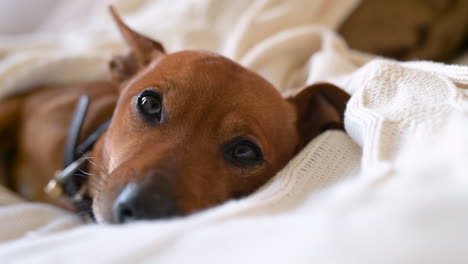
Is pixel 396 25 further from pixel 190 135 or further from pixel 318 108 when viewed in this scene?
pixel 190 135

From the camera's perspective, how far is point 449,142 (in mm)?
821

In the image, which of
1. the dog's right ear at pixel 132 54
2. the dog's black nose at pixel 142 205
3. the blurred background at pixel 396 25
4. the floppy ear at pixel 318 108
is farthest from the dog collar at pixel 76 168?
the blurred background at pixel 396 25

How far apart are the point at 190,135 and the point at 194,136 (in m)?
0.01

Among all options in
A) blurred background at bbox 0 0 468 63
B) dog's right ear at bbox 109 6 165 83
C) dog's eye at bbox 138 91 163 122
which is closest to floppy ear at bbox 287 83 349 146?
dog's eye at bbox 138 91 163 122

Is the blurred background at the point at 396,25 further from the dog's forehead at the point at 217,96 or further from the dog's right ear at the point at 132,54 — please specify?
the dog's forehead at the point at 217,96

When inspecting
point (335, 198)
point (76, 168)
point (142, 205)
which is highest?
point (335, 198)

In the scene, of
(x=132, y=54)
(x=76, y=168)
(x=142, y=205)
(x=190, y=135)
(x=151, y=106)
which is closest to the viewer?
(x=142, y=205)

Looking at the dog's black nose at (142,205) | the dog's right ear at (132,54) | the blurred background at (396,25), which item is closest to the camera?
the dog's black nose at (142,205)

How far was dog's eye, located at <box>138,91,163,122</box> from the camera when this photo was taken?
129cm

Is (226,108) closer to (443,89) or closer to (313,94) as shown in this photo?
(313,94)

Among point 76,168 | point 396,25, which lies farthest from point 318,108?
point 396,25

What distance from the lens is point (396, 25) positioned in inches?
93.1

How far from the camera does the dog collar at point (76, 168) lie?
1.48 m

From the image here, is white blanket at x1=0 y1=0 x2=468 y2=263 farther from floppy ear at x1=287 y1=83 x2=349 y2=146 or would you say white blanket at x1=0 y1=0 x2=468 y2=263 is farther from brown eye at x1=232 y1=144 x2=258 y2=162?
brown eye at x1=232 y1=144 x2=258 y2=162
